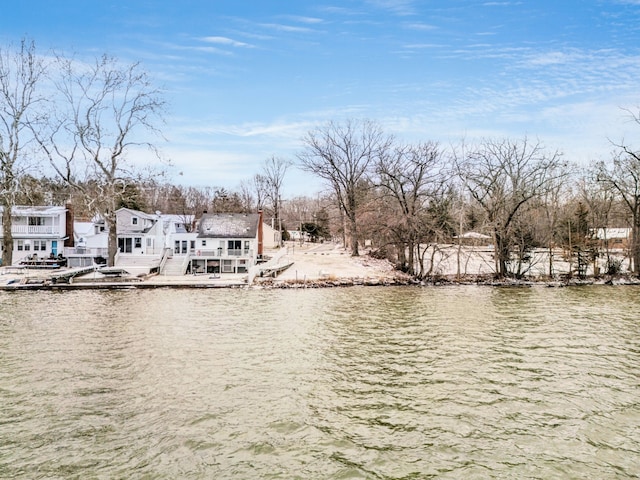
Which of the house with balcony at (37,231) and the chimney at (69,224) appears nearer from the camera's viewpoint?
the house with balcony at (37,231)

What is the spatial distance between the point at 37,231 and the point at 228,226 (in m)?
17.4

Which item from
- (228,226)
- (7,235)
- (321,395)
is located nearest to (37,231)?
(7,235)

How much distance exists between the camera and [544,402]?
925 cm

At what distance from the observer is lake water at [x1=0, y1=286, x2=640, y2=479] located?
692 cm

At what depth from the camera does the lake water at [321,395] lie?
6.92 m

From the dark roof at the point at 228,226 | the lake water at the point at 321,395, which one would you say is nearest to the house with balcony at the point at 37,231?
the dark roof at the point at 228,226

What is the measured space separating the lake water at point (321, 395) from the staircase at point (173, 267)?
48.9ft

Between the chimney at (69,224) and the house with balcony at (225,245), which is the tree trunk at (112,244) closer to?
the house with balcony at (225,245)

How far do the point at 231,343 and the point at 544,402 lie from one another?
9.22 m

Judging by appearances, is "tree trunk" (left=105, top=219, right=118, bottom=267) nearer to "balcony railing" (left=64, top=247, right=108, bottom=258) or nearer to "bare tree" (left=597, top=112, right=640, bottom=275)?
"balcony railing" (left=64, top=247, right=108, bottom=258)

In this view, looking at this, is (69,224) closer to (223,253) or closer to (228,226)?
(228,226)

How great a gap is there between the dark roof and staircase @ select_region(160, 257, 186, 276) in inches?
131

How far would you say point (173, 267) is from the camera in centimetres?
3434

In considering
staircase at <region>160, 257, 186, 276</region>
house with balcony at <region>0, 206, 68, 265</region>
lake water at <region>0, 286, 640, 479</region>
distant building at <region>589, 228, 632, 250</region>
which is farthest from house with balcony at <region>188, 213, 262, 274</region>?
distant building at <region>589, 228, 632, 250</region>
